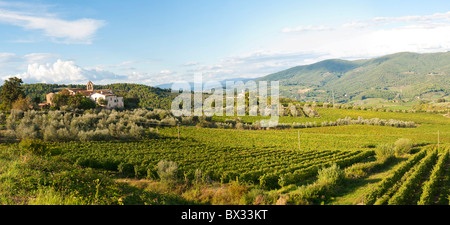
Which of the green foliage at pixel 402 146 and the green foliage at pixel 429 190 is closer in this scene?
the green foliage at pixel 429 190

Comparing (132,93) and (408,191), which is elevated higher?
(132,93)

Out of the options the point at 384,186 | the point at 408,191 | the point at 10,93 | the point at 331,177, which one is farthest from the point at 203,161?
the point at 10,93

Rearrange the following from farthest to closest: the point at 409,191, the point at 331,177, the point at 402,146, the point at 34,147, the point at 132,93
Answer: the point at 132,93, the point at 402,146, the point at 34,147, the point at 331,177, the point at 409,191

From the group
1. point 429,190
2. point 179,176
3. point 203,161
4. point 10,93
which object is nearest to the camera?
point 429,190

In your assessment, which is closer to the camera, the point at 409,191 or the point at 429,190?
the point at 429,190

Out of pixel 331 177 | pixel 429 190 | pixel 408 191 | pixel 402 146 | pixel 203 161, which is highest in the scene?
pixel 331 177

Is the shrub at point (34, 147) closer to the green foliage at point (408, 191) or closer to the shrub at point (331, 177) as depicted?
the shrub at point (331, 177)

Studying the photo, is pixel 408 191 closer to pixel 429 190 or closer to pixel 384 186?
pixel 429 190

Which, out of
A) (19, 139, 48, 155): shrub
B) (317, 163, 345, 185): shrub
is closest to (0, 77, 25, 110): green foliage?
(19, 139, 48, 155): shrub

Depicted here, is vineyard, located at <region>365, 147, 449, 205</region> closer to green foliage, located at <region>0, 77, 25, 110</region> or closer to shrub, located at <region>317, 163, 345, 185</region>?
shrub, located at <region>317, 163, 345, 185</region>

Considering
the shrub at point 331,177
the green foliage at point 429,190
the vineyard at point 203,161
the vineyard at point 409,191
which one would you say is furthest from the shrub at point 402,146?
the shrub at point 331,177

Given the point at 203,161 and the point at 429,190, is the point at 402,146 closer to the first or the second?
the point at 429,190
